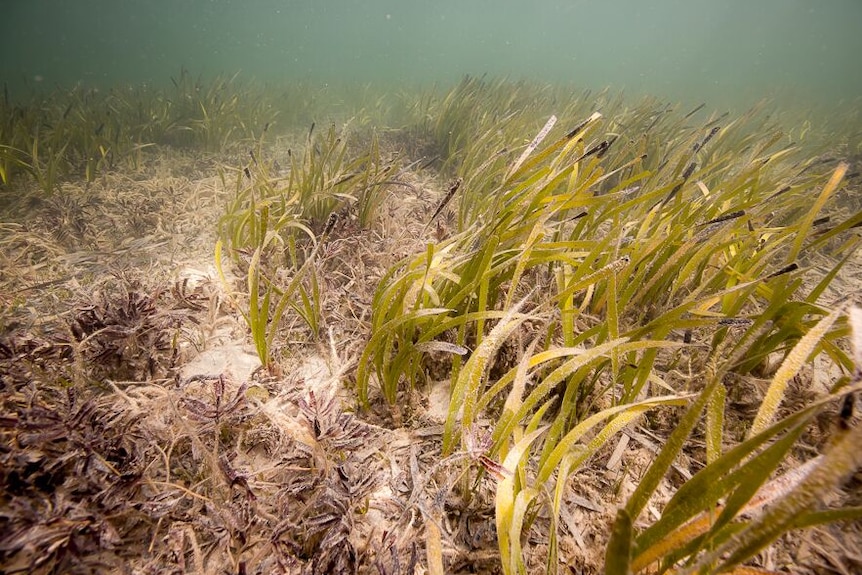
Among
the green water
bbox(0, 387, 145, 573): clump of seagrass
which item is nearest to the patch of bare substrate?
bbox(0, 387, 145, 573): clump of seagrass

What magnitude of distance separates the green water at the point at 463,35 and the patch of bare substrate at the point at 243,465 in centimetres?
3777

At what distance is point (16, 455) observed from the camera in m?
1.07

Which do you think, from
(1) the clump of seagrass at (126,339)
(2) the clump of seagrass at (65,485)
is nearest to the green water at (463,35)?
(1) the clump of seagrass at (126,339)

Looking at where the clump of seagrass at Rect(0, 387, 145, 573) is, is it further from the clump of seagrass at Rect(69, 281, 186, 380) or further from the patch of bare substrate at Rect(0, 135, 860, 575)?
the clump of seagrass at Rect(69, 281, 186, 380)

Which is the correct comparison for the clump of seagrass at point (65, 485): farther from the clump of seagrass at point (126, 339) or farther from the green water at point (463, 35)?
the green water at point (463, 35)

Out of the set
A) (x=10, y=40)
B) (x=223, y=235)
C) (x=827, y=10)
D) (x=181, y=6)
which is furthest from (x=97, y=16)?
(x=827, y=10)

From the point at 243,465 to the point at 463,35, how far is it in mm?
137415

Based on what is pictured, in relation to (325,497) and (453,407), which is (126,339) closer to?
(325,497)

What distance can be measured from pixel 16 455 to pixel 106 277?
208 cm

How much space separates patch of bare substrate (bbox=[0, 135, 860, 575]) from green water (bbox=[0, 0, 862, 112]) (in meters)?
37.8

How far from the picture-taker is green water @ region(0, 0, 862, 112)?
147 ft

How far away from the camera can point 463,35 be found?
370 ft

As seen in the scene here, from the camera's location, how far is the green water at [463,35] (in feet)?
147

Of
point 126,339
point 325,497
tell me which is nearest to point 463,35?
point 126,339
